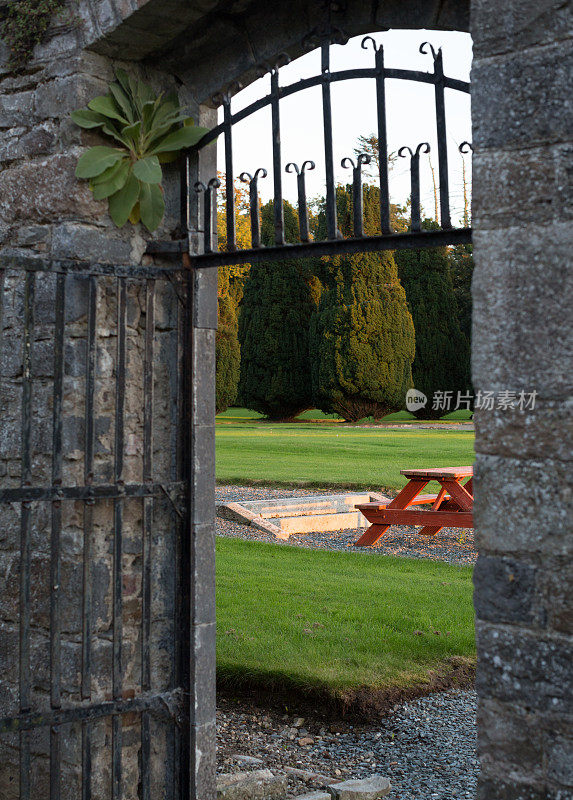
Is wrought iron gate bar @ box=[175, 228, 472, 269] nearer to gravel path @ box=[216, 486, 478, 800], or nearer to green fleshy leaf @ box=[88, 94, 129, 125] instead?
green fleshy leaf @ box=[88, 94, 129, 125]

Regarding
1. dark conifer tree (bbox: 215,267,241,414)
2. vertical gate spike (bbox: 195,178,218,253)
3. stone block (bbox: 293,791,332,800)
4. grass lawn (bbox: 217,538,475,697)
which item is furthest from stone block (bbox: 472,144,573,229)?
dark conifer tree (bbox: 215,267,241,414)

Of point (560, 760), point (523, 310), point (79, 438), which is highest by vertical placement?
point (523, 310)

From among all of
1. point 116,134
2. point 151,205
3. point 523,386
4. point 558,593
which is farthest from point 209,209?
point 558,593

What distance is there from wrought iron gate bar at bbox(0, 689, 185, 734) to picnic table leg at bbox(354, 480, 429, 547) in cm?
598

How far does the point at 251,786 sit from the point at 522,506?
2301 millimetres

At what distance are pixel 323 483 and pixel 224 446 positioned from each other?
19.6ft

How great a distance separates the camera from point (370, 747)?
15.0 feet

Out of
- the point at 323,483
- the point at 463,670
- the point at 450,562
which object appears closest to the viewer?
the point at 463,670

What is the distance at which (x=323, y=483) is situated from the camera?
13.2m

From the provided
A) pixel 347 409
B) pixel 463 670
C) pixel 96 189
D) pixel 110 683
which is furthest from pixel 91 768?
pixel 347 409

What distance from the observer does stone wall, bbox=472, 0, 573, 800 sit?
221 centimetres

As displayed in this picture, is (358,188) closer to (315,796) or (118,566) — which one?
(118,566)

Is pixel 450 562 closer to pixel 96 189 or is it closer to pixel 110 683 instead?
pixel 110 683

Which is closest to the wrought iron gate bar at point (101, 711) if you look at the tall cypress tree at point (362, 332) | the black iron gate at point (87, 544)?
the black iron gate at point (87, 544)
